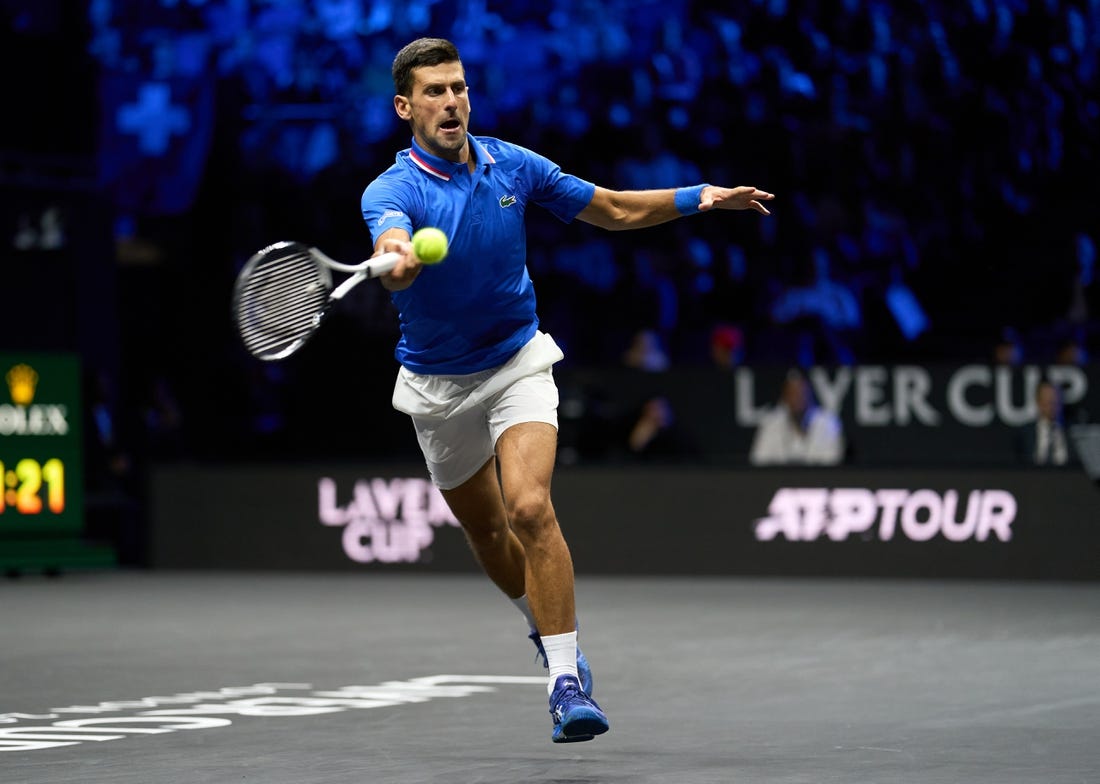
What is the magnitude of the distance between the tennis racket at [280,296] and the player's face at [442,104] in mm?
657

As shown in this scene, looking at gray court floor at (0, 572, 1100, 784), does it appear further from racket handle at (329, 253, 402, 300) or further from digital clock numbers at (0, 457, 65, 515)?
digital clock numbers at (0, 457, 65, 515)

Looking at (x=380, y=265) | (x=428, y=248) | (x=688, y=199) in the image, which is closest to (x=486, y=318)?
(x=688, y=199)

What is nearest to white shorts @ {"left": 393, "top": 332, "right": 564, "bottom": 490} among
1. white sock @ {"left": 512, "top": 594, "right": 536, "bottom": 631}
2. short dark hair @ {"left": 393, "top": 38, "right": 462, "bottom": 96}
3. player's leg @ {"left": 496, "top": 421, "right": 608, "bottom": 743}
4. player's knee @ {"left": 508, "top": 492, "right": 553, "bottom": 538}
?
player's leg @ {"left": 496, "top": 421, "right": 608, "bottom": 743}

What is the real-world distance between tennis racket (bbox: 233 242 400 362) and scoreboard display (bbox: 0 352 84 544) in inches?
402

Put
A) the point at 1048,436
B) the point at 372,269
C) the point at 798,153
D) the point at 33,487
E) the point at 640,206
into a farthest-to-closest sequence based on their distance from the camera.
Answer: the point at 798,153 → the point at 33,487 → the point at 1048,436 → the point at 640,206 → the point at 372,269

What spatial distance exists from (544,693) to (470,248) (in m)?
2.40

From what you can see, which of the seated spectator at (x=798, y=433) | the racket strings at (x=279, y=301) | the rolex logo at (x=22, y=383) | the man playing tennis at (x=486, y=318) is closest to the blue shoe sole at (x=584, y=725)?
the man playing tennis at (x=486, y=318)

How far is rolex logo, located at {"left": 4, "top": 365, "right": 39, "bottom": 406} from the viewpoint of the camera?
51.2 ft

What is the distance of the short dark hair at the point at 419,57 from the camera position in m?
6.18

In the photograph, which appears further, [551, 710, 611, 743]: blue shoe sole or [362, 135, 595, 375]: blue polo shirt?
[362, 135, 595, 375]: blue polo shirt

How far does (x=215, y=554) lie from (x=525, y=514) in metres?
11.1

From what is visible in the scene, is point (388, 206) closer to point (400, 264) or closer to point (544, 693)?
point (400, 264)

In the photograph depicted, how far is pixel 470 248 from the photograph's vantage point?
6227 mm

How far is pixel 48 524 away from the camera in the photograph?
15898 mm
